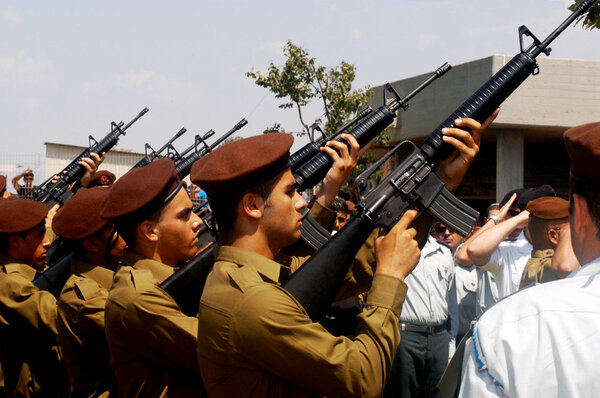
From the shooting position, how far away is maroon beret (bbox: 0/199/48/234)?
14.7 ft

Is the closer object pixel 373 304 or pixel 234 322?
pixel 234 322

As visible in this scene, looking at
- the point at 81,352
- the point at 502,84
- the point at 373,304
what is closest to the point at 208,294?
the point at 373,304

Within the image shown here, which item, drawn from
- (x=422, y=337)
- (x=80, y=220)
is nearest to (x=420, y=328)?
(x=422, y=337)

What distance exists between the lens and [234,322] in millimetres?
1994

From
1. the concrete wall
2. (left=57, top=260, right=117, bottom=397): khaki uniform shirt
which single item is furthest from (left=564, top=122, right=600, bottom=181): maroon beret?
the concrete wall

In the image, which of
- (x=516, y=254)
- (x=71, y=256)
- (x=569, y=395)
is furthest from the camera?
(x=516, y=254)

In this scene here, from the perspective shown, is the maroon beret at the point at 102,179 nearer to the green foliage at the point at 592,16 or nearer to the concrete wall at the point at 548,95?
the green foliage at the point at 592,16

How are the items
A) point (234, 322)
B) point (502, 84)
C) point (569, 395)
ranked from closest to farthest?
point (569, 395) → point (234, 322) → point (502, 84)

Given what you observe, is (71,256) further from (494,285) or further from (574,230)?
(494,285)

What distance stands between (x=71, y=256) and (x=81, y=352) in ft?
3.11

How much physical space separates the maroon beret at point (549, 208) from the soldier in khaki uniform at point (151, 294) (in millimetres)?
2909

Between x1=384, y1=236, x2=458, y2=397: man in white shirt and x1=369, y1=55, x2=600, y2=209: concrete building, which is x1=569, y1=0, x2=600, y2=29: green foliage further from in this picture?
x1=369, y1=55, x2=600, y2=209: concrete building

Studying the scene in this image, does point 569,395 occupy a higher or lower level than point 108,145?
higher

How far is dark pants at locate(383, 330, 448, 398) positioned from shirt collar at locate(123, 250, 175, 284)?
328 centimetres
